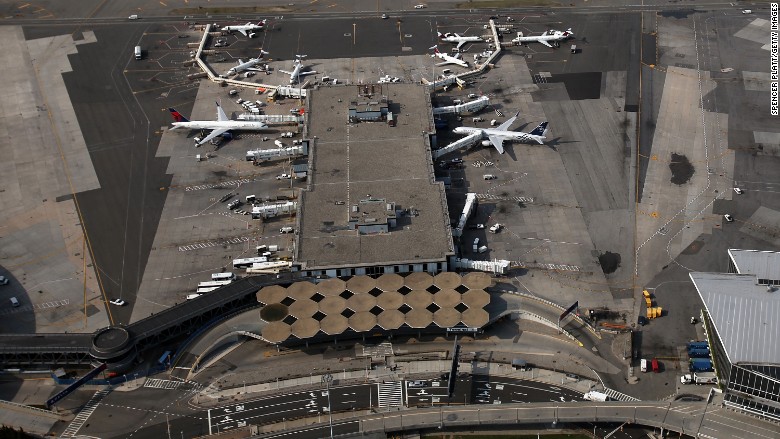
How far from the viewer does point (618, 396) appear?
156 m

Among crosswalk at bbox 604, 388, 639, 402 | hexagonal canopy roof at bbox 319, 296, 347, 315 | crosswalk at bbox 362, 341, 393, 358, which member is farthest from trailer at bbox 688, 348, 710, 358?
hexagonal canopy roof at bbox 319, 296, 347, 315

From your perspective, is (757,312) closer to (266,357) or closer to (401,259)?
(401,259)

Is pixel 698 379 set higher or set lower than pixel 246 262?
lower

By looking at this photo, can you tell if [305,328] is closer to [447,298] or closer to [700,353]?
[447,298]

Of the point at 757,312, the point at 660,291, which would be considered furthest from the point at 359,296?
the point at 757,312

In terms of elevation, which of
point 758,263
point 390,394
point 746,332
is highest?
point 746,332

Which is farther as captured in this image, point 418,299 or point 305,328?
point 418,299

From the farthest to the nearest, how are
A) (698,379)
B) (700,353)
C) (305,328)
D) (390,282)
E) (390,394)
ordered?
1. (390,282)
2. (305,328)
3. (700,353)
4. (698,379)
5. (390,394)

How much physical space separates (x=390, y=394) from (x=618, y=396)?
42082 mm

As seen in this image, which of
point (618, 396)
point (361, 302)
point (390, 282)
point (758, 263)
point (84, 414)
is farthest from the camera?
point (390, 282)

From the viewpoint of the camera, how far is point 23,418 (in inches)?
6063

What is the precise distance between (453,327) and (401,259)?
736 inches

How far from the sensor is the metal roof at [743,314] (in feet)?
484

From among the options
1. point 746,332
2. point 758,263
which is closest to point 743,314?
point 746,332
